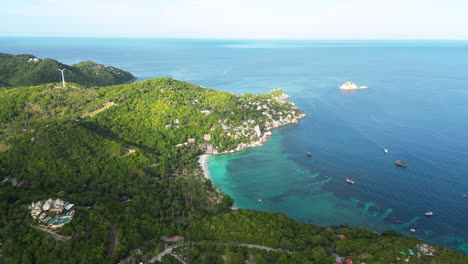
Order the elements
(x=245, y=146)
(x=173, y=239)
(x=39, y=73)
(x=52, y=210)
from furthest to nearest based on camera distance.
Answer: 1. (x=39, y=73)
2. (x=245, y=146)
3. (x=173, y=239)
4. (x=52, y=210)

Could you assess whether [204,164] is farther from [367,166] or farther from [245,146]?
[367,166]

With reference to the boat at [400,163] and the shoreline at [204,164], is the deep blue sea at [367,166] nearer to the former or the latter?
the boat at [400,163]

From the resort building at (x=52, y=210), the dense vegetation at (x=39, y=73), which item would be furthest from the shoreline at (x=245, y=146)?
the dense vegetation at (x=39, y=73)

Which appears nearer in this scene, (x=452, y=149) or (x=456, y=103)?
(x=452, y=149)

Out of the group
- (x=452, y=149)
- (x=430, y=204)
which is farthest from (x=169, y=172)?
(x=452, y=149)

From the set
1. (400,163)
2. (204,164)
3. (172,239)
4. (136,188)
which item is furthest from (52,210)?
(400,163)

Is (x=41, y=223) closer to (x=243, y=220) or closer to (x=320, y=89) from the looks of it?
(x=243, y=220)

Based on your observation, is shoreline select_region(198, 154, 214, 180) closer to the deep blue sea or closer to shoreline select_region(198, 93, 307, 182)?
A: shoreline select_region(198, 93, 307, 182)
